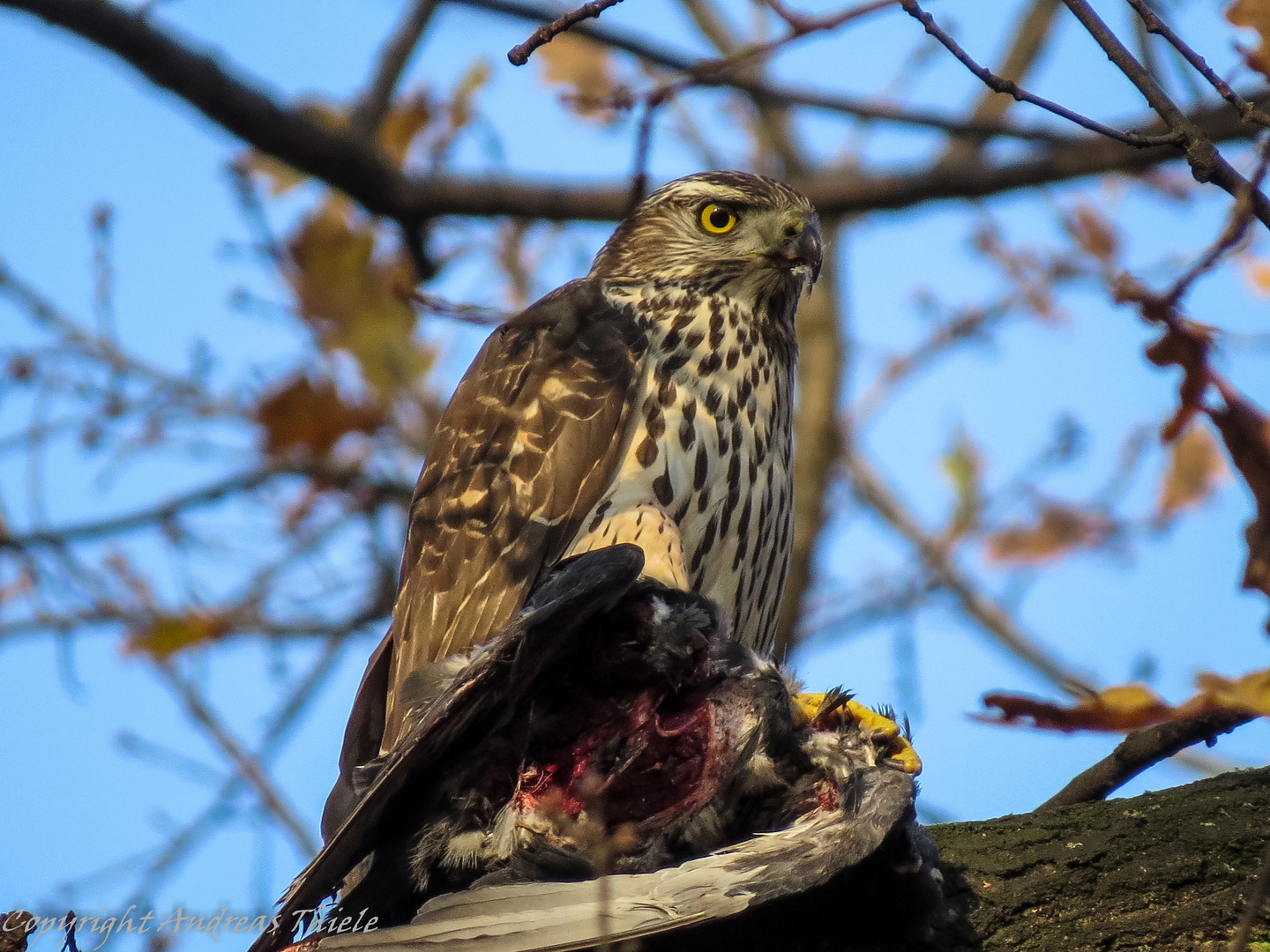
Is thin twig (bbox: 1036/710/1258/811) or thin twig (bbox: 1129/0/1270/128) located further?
thin twig (bbox: 1036/710/1258/811)

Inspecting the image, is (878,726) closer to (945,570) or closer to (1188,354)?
(1188,354)

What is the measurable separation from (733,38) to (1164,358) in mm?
7408

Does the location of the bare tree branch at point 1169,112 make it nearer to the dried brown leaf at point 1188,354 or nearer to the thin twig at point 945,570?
the dried brown leaf at point 1188,354

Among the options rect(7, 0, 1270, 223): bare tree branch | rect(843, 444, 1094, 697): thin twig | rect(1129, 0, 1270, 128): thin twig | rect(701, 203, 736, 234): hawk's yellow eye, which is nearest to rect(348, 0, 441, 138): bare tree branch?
rect(7, 0, 1270, 223): bare tree branch

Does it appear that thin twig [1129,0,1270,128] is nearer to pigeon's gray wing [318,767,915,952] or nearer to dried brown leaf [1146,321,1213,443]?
dried brown leaf [1146,321,1213,443]

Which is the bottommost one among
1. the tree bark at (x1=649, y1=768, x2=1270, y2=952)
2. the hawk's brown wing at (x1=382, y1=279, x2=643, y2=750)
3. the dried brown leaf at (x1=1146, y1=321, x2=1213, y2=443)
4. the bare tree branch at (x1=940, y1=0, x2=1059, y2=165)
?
the tree bark at (x1=649, y1=768, x2=1270, y2=952)

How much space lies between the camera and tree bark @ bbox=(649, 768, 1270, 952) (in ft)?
7.16

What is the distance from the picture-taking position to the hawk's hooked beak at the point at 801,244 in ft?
12.8

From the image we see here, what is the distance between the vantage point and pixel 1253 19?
6.39 ft

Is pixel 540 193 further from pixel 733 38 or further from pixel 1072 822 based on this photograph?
pixel 733 38

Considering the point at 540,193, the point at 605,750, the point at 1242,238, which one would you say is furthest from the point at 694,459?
the point at 1242,238

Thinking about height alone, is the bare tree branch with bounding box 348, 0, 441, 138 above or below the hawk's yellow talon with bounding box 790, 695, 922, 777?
above

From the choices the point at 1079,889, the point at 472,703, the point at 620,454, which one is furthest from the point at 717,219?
the point at 1079,889

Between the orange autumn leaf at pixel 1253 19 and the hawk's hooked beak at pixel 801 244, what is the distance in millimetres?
1988
